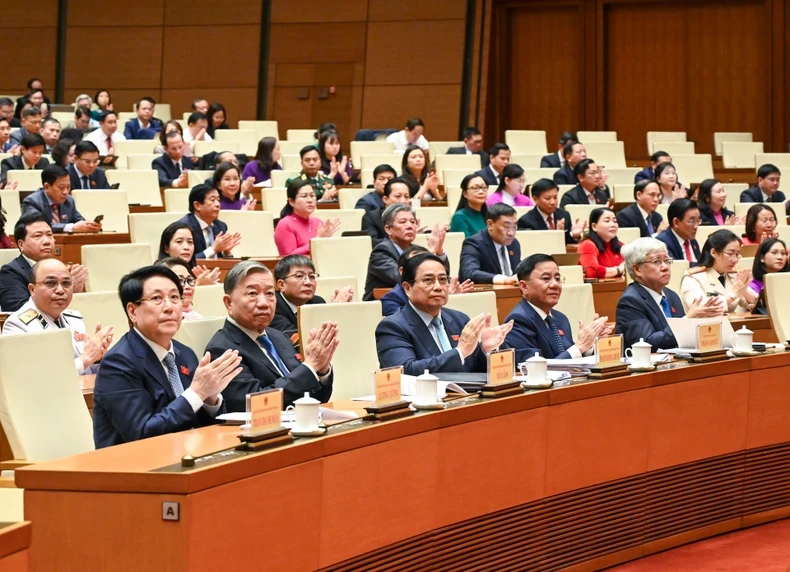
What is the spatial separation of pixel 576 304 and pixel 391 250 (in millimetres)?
968

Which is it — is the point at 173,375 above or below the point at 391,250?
below

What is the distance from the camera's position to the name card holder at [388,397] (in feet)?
9.04

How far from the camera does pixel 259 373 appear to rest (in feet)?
10.5

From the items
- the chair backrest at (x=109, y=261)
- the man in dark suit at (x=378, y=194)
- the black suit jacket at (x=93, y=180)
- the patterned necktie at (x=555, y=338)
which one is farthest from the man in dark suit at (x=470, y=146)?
the patterned necktie at (x=555, y=338)

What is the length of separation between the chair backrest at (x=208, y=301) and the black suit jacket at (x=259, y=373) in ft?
3.38

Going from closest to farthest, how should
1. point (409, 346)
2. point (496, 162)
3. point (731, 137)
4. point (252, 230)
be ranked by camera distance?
1. point (409, 346)
2. point (252, 230)
3. point (496, 162)
4. point (731, 137)

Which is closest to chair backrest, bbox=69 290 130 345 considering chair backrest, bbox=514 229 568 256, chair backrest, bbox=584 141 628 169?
chair backrest, bbox=514 229 568 256

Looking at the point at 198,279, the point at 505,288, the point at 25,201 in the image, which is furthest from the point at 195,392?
the point at 25,201

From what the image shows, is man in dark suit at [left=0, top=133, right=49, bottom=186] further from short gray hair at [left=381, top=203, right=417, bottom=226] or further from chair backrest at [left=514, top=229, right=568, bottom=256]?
chair backrest at [left=514, top=229, right=568, bottom=256]

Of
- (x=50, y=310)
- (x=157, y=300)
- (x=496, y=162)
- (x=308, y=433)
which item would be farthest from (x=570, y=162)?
(x=308, y=433)

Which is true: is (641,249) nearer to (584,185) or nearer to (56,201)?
(56,201)

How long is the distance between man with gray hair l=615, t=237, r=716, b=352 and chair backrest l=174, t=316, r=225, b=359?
65.0 inches

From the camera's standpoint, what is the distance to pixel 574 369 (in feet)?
11.8

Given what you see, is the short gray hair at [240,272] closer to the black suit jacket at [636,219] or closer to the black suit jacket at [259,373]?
the black suit jacket at [259,373]
